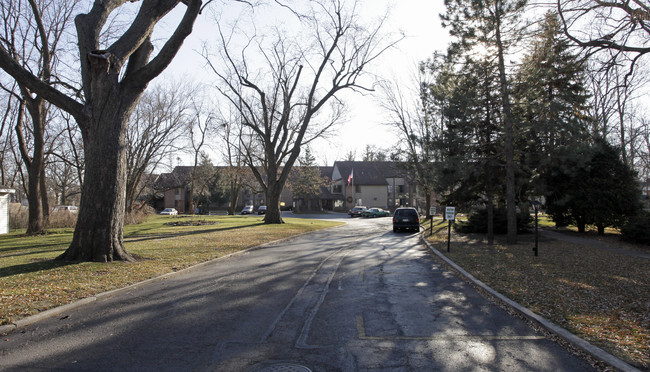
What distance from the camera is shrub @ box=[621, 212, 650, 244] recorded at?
53.7ft

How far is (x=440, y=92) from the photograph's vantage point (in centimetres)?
2009

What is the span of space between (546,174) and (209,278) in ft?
60.7

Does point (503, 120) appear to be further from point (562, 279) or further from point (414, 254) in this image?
point (562, 279)

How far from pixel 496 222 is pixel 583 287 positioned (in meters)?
14.1

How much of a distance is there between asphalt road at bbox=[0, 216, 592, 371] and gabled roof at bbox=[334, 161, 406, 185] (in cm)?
6509

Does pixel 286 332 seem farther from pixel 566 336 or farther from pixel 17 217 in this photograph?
pixel 17 217

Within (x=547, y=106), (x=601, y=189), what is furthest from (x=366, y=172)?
(x=547, y=106)

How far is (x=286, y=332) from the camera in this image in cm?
544

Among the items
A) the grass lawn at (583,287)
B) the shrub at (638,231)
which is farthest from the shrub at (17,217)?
the shrub at (638,231)

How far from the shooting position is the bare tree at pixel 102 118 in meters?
10.3

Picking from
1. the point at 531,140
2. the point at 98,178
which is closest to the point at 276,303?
the point at 98,178

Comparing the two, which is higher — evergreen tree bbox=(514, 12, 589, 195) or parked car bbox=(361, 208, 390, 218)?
evergreen tree bbox=(514, 12, 589, 195)

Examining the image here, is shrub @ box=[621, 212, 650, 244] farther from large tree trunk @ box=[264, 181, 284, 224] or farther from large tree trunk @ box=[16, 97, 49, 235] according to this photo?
large tree trunk @ box=[16, 97, 49, 235]

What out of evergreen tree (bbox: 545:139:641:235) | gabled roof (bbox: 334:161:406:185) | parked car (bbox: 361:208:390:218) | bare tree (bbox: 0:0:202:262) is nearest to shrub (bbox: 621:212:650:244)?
evergreen tree (bbox: 545:139:641:235)
